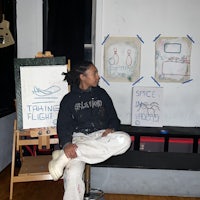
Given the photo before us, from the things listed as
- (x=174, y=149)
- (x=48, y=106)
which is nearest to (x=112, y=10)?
(x=48, y=106)

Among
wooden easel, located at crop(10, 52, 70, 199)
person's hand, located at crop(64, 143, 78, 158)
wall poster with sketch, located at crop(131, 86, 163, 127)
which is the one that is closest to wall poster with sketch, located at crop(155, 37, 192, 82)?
wall poster with sketch, located at crop(131, 86, 163, 127)

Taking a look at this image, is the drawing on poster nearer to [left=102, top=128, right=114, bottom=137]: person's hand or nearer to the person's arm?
the person's arm

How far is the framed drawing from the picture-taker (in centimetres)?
251

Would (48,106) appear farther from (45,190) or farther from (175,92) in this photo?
(175,92)

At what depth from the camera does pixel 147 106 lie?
3258mm

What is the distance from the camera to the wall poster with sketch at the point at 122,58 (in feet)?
10.7

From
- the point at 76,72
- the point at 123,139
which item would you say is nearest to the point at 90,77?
the point at 76,72

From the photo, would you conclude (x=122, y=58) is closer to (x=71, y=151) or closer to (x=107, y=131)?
(x=107, y=131)

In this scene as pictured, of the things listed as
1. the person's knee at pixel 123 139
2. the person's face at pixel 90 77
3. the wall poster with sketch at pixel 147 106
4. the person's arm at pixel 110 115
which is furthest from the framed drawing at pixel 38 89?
the wall poster with sketch at pixel 147 106

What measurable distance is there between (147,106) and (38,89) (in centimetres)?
128

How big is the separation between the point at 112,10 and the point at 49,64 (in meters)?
1.11

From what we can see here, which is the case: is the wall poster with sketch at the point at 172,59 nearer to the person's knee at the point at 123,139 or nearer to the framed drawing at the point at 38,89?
the framed drawing at the point at 38,89

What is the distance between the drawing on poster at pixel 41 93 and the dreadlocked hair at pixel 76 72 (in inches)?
6.8

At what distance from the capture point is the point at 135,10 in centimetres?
322
